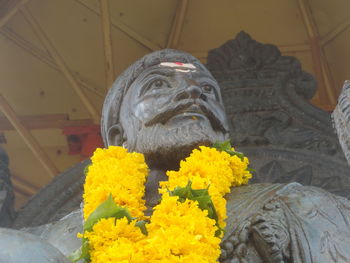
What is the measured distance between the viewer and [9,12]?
20.9 feet

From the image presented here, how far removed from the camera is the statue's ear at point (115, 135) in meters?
3.55

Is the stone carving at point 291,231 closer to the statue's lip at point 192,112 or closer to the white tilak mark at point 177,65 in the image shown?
the statue's lip at point 192,112

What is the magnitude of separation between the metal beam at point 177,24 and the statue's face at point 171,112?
3.34 meters

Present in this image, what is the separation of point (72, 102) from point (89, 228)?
176 inches

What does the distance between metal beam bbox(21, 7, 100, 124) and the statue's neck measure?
3.42 metres

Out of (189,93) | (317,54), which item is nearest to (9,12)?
(317,54)

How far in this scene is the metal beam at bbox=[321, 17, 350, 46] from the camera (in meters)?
6.59

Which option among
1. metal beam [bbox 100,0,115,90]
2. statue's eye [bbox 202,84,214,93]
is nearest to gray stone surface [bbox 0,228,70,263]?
statue's eye [bbox 202,84,214,93]

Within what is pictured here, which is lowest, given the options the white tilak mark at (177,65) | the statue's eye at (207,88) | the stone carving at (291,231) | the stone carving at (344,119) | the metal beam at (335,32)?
the stone carving at (291,231)

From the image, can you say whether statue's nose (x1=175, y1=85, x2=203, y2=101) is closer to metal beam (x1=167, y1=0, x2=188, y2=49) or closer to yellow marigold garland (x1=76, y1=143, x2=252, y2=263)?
yellow marigold garland (x1=76, y1=143, x2=252, y2=263)

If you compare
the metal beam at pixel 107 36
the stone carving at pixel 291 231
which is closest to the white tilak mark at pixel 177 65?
the stone carving at pixel 291 231

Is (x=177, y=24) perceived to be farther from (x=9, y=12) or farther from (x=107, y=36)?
(x=9, y=12)

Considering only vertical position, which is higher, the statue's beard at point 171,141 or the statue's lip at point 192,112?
the statue's lip at point 192,112

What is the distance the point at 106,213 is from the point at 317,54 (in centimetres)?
464
